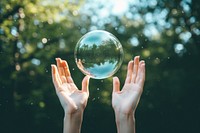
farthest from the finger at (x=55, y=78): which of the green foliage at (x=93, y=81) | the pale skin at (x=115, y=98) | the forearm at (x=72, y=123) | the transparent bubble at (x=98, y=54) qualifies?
the green foliage at (x=93, y=81)

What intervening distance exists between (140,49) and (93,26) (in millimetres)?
2522

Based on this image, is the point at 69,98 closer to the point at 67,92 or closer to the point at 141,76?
the point at 67,92

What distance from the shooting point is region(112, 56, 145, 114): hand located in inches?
110

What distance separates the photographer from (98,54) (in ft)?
11.1

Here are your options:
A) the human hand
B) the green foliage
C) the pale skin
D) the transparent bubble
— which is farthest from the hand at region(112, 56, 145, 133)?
the green foliage

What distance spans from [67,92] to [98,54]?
53 cm

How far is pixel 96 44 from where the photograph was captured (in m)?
3.41

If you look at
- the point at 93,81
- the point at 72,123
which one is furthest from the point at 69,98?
the point at 93,81

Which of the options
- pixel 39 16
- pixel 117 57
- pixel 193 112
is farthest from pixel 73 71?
pixel 117 57

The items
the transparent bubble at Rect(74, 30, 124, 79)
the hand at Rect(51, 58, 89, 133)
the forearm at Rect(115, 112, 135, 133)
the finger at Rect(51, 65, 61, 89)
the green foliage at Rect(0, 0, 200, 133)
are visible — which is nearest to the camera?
the forearm at Rect(115, 112, 135, 133)

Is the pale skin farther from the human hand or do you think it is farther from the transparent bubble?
the transparent bubble

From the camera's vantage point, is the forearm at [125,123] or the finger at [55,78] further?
the finger at [55,78]

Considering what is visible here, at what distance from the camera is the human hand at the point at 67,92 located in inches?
115

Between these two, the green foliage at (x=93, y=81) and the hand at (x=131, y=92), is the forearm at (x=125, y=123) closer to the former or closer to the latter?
the hand at (x=131, y=92)
